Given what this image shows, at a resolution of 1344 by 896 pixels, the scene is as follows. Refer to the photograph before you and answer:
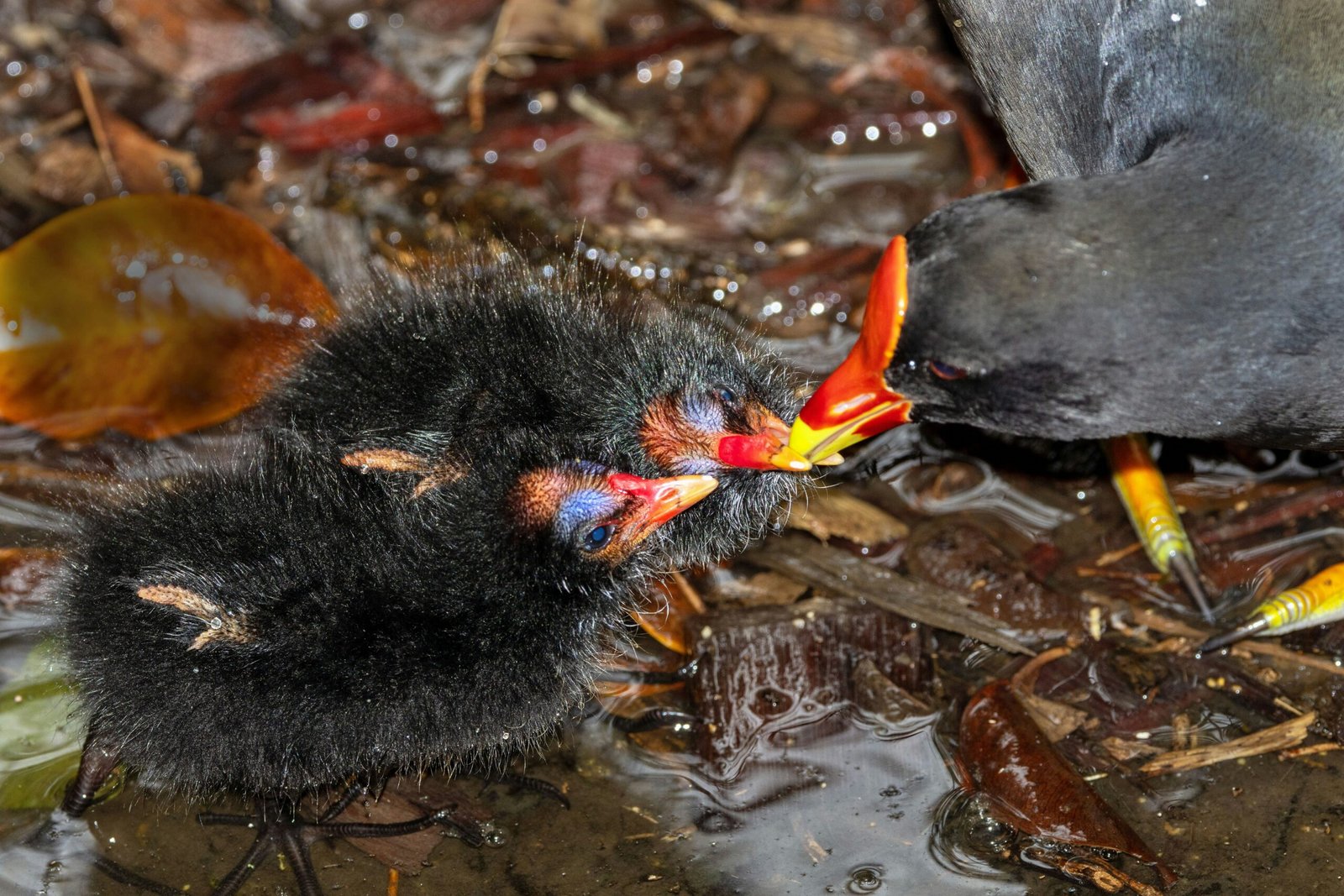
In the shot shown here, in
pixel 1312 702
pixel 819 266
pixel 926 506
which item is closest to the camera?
pixel 1312 702

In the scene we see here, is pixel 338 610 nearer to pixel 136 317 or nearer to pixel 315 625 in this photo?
pixel 315 625

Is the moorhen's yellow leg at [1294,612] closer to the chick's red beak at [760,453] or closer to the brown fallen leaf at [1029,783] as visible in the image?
the brown fallen leaf at [1029,783]

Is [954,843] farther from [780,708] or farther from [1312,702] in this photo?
[1312,702]

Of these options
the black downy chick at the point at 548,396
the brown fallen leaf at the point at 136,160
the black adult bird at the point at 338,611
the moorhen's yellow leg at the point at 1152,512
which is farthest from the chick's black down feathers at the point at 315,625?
the brown fallen leaf at the point at 136,160

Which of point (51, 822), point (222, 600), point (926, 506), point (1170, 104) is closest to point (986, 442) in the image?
point (926, 506)

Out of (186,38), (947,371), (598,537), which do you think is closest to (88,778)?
(598,537)
